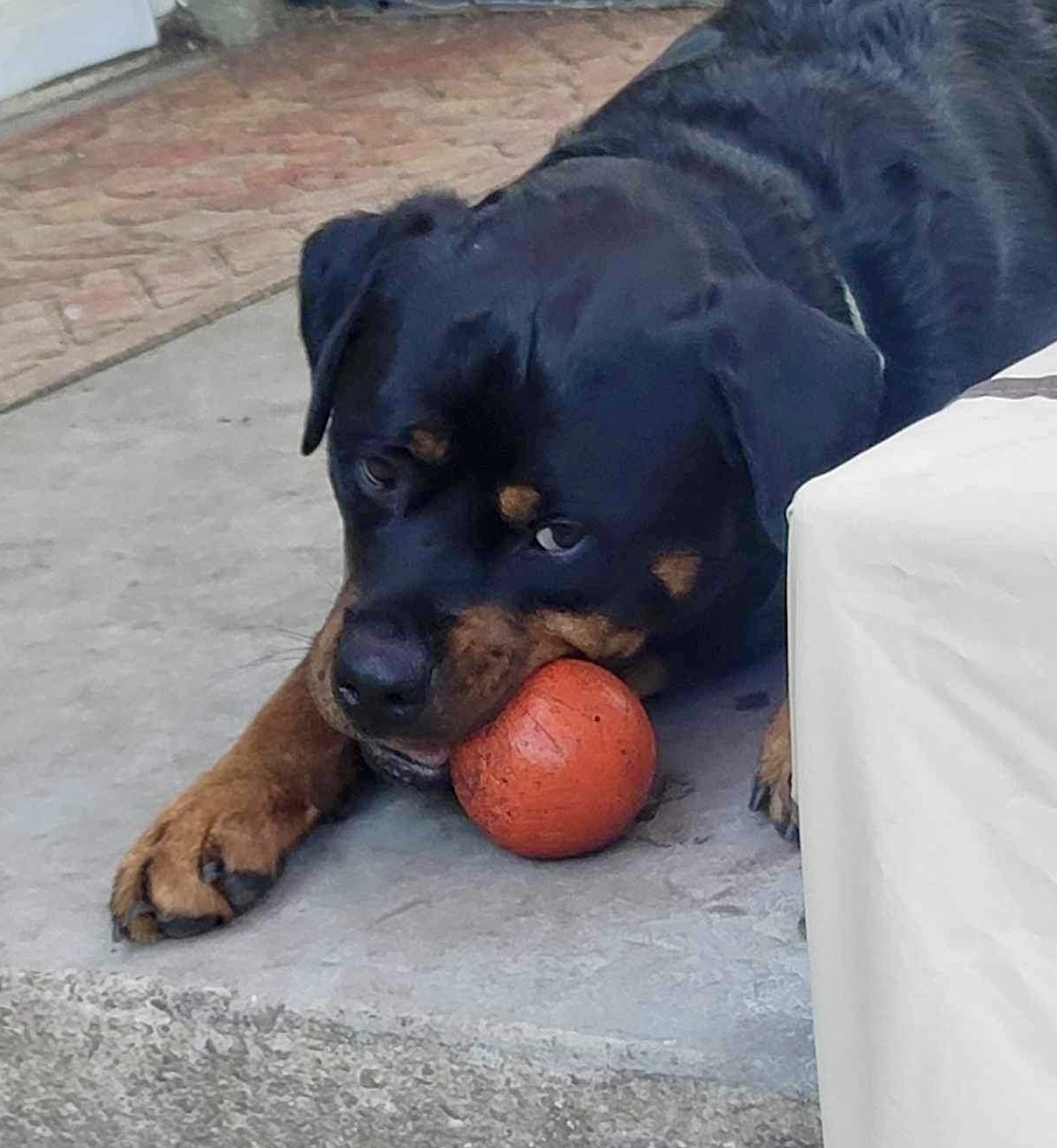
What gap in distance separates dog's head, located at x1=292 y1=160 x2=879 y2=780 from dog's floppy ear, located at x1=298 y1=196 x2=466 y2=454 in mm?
53

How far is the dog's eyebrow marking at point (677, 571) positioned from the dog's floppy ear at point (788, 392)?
136 mm

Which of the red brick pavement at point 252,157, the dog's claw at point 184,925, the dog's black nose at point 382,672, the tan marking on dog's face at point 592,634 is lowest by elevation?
the red brick pavement at point 252,157

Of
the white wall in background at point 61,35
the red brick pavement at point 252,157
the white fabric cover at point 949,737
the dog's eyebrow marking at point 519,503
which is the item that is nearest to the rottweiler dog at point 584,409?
the dog's eyebrow marking at point 519,503

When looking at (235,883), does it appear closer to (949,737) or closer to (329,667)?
(329,667)

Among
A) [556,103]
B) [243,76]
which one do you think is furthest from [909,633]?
[243,76]

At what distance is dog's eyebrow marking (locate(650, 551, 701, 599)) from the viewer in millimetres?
2295

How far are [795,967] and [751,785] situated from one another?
1.10 ft

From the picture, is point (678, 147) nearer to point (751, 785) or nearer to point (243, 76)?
point (751, 785)

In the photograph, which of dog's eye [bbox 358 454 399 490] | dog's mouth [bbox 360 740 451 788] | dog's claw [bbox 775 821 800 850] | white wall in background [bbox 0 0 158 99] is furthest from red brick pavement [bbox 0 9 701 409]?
dog's claw [bbox 775 821 800 850]

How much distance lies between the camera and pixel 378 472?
2.32m

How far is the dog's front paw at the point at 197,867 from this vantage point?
2.21 metres

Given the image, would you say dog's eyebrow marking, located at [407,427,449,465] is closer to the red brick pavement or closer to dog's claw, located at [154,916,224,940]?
dog's claw, located at [154,916,224,940]

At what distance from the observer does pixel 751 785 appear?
7.70 ft

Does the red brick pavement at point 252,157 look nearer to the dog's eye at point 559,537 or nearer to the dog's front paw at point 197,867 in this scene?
the dog's front paw at point 197,867
